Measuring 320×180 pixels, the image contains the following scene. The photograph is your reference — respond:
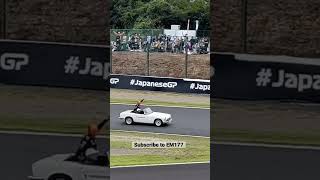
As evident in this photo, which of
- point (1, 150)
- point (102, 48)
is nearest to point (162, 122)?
point (102, 48)

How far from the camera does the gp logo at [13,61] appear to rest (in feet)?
17.8

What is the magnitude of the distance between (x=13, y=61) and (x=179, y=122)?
1857 millimetres

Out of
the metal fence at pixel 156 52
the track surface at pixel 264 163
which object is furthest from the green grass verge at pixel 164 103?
the track surface at pixel 264 163

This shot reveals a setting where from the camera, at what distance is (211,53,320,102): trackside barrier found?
5.92 m

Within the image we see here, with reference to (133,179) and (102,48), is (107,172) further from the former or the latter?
(102,48)

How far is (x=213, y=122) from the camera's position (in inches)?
236

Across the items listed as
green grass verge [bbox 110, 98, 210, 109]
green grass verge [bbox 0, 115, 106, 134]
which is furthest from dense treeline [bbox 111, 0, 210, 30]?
green grass verge [bbox 0, 115, 106, 134]

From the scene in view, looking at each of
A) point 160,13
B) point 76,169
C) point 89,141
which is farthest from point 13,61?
point 160,13

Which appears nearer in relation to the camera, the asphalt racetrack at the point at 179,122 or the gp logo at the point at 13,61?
the asphalt racetrack at the point at 179,122

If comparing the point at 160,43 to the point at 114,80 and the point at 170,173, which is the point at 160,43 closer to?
the point at 114,80

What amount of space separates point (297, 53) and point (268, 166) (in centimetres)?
135

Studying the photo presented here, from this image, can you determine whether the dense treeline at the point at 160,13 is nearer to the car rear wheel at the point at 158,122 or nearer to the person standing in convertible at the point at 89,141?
the car rear wheel at the point at 158,122

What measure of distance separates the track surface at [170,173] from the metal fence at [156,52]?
3.08ft

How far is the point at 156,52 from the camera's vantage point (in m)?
5.39
